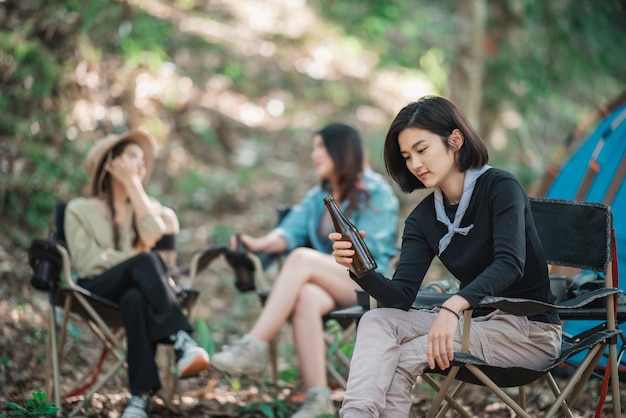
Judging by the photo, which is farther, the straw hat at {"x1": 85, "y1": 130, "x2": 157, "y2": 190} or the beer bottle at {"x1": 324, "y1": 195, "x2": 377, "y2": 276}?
the straw hat at {"x1": 85, "y1": 130, "x2": 157, "y2": 190}

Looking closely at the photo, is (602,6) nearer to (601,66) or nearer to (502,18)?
(601,66)

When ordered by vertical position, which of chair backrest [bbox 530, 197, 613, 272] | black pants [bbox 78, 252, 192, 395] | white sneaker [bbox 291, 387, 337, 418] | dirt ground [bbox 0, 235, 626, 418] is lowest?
dirt ground [bbox 0, 235, 626, 418]

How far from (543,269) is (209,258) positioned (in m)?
1.69

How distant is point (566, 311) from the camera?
91.9 inches

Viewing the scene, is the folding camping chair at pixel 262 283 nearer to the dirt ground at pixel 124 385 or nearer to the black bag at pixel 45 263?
the dirt ground at pixel 124 385

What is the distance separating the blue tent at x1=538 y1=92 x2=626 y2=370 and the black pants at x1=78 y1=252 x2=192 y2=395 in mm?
1702

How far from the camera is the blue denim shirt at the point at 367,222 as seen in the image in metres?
3.48

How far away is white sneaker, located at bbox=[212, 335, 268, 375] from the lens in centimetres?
304

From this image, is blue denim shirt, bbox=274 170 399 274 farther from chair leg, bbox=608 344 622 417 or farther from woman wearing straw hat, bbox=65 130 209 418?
chair leg, bbox=608 344 622 417

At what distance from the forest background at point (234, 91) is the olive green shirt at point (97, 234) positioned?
2.13 feet

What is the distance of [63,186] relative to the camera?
5.46 m

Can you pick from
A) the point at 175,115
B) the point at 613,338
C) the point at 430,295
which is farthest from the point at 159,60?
the point at 613,338

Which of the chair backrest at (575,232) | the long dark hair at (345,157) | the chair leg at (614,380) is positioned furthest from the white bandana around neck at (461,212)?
the long dark hair at (345,157)

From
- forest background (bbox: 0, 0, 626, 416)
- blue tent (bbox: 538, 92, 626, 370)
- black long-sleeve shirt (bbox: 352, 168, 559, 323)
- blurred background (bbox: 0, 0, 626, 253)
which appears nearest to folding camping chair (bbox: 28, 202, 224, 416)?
forest background (bbox: 0, 0, 626, 416)
